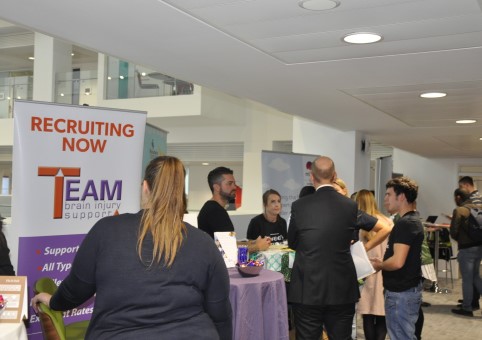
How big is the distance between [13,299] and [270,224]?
3.17 metres

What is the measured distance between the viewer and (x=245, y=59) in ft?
12.5

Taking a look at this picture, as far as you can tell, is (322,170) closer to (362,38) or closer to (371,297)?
(362,38)

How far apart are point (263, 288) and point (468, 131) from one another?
17.0 feet

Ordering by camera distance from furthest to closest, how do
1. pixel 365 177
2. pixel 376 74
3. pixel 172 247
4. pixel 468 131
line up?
pixel 365 177 < pixel 468 131 < pixel 376 74 < pixel 172 247

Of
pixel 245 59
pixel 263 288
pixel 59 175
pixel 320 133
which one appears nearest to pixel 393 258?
pixel 263 288

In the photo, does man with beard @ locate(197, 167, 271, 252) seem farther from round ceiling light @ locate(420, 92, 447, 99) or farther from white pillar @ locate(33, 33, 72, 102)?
white pillar @ locate(33, 33, 72, 102)

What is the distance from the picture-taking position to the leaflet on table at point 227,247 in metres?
3.57

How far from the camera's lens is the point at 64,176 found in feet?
11.7

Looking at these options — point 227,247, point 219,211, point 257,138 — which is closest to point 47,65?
point 257,138

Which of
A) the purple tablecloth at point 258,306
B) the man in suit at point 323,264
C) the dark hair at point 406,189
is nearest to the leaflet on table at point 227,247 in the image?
the purple tablecloth at point 258,306

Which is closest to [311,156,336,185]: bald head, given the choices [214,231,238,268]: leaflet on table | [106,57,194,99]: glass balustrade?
[214,231,238,268]: leaflet on table

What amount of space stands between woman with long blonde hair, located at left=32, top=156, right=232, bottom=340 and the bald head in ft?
5.31

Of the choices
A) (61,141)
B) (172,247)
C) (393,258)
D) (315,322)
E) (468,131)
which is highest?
(468,131)

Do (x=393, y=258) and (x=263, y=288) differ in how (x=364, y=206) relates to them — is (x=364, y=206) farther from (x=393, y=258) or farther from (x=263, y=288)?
(x=263, y=288)
